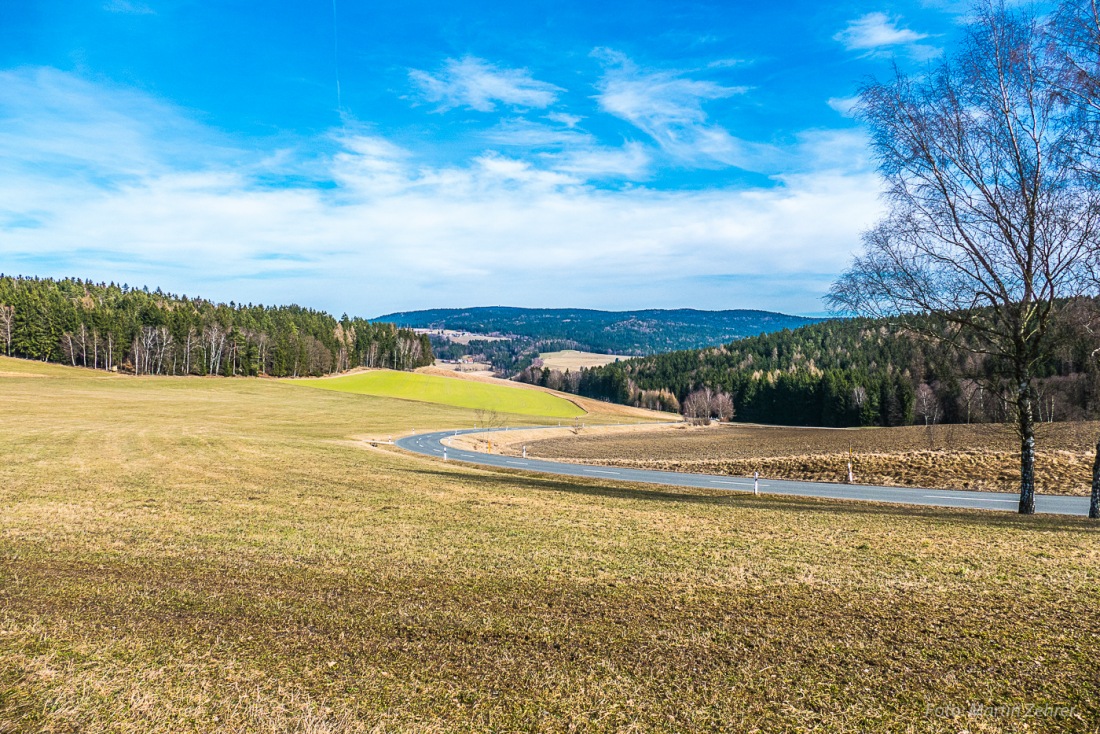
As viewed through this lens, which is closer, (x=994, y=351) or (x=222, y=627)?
(x=222, y=627)

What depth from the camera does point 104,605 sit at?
7473 millimetres

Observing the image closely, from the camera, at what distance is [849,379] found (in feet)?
361

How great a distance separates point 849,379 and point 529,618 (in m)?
119

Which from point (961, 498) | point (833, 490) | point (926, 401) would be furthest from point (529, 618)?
point (926, 401)

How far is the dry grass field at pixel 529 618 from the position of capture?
502 cm

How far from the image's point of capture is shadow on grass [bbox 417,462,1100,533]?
14.3 meters

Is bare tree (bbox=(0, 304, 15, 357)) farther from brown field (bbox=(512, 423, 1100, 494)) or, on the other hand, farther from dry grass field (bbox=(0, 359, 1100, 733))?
dry grass field (bbox=(0, 359, 1100, 733))

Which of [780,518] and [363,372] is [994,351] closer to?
[780,518]

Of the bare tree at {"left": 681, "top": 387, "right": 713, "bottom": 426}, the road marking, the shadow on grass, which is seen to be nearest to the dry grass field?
the shadow on grass

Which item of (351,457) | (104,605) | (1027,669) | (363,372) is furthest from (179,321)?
(1027,669)

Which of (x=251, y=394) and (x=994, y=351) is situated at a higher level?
(x=994, y=351)

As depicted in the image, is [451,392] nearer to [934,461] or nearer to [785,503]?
[934,461]

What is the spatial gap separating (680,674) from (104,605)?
300 inches

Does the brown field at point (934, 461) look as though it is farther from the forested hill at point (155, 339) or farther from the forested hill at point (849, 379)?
the forested hill at point (155, 339)
